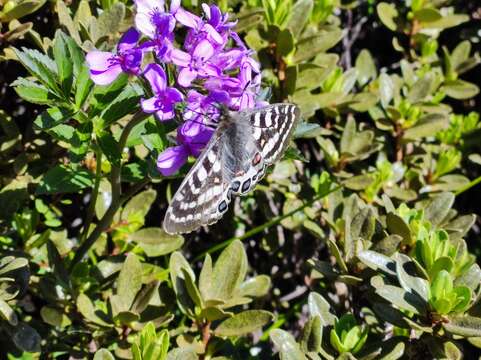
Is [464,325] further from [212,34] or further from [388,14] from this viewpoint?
[388,14]

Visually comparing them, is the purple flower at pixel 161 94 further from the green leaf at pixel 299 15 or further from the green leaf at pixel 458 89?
the green leaf at pixel 458 89

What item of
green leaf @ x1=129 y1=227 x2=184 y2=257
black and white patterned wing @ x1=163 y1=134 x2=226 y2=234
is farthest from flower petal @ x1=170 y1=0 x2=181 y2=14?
green leaf @ x1=129 y1=227 x2=184 y2=257

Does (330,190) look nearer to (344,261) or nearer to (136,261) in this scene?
(344,261)

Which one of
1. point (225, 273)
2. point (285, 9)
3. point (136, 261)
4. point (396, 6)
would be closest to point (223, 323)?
point (225, 273)

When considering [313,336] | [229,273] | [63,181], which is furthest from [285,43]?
[313,336]

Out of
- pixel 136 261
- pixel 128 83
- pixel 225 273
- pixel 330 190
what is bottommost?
pixel 330 190

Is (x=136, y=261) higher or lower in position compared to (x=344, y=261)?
higher
